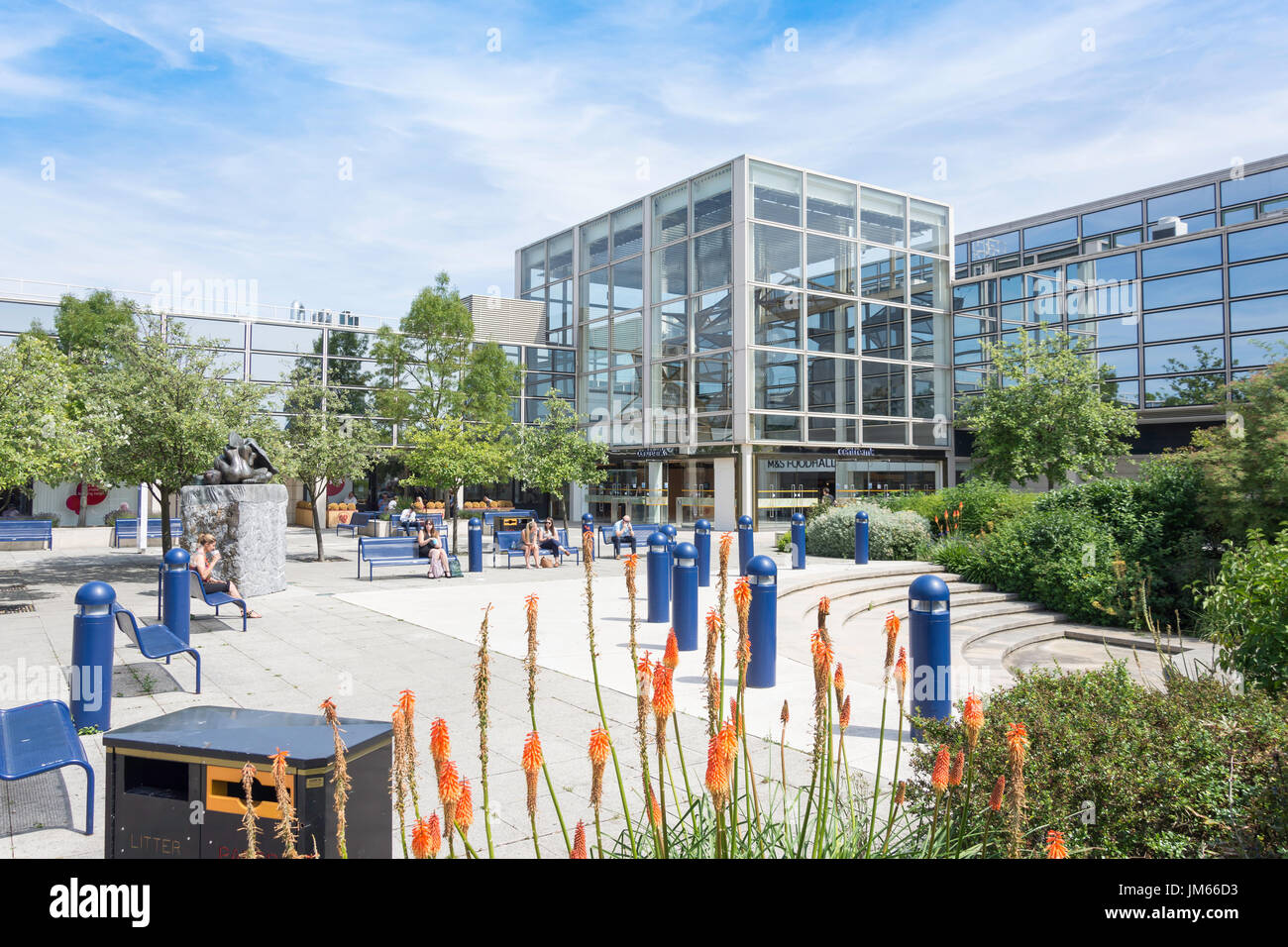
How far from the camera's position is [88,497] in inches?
1287

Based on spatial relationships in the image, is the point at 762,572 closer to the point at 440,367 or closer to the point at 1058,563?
the point at 1058,563

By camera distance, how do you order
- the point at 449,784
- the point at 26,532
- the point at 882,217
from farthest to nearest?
1. the point at 882,217
2. the point at 26,532
3. the point at 449,784

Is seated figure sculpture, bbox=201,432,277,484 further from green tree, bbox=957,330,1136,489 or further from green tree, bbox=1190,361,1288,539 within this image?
green tree, bbox=957,330,1136,489

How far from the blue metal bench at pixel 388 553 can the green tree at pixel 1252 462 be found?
42.8 feet

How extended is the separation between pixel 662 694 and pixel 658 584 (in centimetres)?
904

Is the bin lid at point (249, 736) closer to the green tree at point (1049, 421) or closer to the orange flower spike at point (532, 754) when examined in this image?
the orange flower spike at point (532, 754)

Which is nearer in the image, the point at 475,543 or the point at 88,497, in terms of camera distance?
the point at 475,543

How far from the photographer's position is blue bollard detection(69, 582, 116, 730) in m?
6.22

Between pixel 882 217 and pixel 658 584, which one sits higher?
pixel 882 217

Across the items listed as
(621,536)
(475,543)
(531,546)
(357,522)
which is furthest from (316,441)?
(357,522)

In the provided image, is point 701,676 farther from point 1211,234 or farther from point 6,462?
point 1211,234

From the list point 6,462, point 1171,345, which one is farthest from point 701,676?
point 1171,345

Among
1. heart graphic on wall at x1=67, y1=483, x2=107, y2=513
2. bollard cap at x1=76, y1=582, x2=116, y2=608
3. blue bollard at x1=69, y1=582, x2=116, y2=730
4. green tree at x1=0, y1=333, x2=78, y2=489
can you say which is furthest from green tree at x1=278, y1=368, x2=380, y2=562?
heart graphic on wall at x1=67, y1=483, x2=107, y2=513

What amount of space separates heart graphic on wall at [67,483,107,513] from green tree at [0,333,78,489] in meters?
23.3
